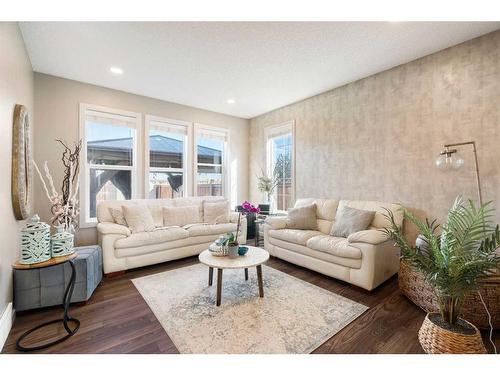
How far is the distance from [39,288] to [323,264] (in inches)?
116

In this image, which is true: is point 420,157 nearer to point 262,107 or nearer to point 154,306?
point 262,107

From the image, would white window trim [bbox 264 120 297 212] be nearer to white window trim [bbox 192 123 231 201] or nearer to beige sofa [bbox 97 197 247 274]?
white window trim [bbox 192 123 231 201]

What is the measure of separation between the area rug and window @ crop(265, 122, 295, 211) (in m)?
2.14

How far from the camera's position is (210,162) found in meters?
5.04

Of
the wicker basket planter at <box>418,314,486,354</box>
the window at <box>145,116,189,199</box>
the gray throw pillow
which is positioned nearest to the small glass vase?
the gray throw pillow

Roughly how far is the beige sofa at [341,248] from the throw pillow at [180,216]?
126 centimetres

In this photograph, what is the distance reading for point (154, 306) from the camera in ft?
7.06

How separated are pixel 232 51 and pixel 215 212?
2487mm

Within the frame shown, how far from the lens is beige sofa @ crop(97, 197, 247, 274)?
283 cm

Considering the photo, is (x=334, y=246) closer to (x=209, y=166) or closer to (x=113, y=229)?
(x=113, y=229)

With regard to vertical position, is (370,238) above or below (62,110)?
below

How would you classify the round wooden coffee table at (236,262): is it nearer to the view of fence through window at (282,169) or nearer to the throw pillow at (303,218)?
the throw pillow at (303,218)

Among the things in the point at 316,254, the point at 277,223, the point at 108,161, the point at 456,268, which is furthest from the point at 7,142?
the point at 456,268

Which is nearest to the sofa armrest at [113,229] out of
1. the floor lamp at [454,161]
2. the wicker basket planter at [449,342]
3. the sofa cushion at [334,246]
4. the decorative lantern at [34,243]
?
the decorative lantern at [34,243]
